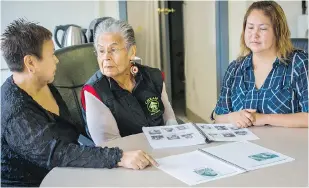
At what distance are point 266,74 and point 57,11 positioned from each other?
108 inches

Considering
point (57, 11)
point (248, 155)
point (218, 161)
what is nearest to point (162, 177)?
point (218, 161)

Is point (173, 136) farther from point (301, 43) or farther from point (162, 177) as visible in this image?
point (301, 43)

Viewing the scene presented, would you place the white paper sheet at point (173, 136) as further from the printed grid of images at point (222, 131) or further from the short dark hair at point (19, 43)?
the short dark hair at point (19, 43)

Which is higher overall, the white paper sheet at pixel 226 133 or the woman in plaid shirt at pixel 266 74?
the woman in plaid shirt at pixel 266 74

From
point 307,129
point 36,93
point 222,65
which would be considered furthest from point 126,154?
point 222,65

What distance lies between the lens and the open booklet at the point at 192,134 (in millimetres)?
1496

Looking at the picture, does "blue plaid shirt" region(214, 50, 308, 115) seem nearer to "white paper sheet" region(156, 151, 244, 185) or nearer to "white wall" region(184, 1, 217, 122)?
"white paper sheet" region(156, 151, 244, 185)

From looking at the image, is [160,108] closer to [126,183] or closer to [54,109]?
[54,109]

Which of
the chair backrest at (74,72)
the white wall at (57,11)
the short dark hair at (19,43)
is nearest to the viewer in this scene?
the short dark hair at (19,43)

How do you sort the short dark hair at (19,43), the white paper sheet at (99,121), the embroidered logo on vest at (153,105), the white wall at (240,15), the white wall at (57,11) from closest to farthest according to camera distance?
the short dark hair at (19,43) → the white paper sheet at (99,121) → the embroidered logo on vest at (153,105) → the white wall at (240,15) → the white wall at (57,11)

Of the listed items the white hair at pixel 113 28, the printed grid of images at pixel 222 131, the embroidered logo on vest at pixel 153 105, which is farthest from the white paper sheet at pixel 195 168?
the white hair at pixel 113 28

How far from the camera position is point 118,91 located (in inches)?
→ 71.5

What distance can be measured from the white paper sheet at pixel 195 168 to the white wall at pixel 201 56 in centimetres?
243

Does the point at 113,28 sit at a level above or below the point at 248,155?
above
